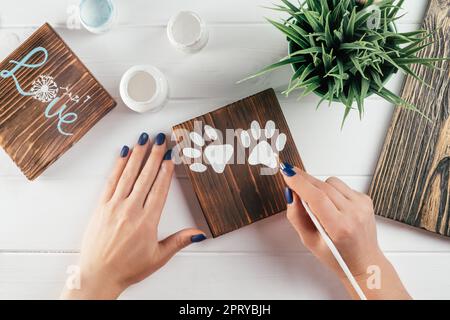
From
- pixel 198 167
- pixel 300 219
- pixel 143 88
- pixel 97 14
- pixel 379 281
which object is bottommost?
pixel 379 281

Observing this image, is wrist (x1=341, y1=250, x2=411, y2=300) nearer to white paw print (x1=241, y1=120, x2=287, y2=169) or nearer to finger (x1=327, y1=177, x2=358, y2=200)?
finger (x1=327, y1=177, x2=358, y2=200)

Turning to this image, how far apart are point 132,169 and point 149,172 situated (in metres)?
0.03

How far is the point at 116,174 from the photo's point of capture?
722 millimetres

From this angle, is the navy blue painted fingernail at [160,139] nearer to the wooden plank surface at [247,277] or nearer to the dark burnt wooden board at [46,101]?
the dark burnt wooden board at [46,101]

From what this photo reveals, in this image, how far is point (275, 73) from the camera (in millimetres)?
713

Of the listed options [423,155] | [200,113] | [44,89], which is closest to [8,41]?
[44,89]

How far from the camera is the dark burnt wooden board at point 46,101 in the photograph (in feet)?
2.32

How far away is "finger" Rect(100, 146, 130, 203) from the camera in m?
0.72

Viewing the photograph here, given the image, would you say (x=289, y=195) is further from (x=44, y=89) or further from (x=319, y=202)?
(x=44, y=89)

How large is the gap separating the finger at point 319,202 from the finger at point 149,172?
0.78 feet

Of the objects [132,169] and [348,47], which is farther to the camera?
[132,169]
